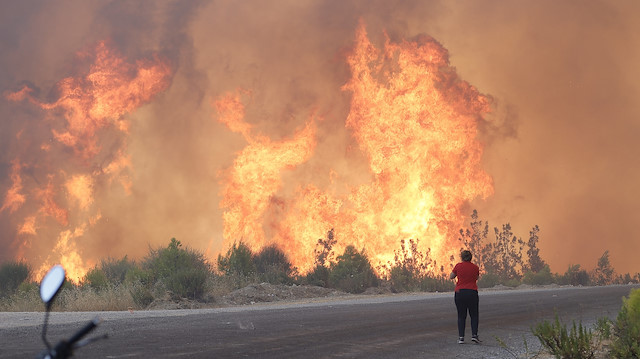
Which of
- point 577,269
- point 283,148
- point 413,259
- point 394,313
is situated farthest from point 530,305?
point 577,269

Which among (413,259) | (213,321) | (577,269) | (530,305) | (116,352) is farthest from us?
(577,269)

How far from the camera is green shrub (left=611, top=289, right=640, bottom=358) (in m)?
9.94

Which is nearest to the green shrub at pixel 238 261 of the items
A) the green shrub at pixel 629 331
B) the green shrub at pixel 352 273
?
the green shrub at pixel 352 273

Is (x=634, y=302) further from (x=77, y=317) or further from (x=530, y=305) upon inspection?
(x=77, y=317)

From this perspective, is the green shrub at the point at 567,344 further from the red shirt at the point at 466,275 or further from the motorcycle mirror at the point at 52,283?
the motorcycle mirror at the point at 52,283

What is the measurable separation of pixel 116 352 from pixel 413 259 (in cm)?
3336

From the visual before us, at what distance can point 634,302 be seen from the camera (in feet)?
37.6

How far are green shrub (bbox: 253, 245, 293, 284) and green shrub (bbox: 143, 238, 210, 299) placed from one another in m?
3.80

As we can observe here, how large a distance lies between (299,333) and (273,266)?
20.9 meters

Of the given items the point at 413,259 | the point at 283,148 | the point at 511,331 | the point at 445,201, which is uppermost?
the point at 283,148

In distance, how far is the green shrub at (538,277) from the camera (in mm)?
46709

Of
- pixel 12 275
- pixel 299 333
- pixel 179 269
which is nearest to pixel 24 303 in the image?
pixel 179 269

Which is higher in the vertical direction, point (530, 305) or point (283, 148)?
point (283, 148)

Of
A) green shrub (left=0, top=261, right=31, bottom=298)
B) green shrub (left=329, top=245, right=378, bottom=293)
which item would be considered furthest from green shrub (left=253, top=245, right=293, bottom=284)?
green shrub (left=0, top=261, right=31, bottom=298)
